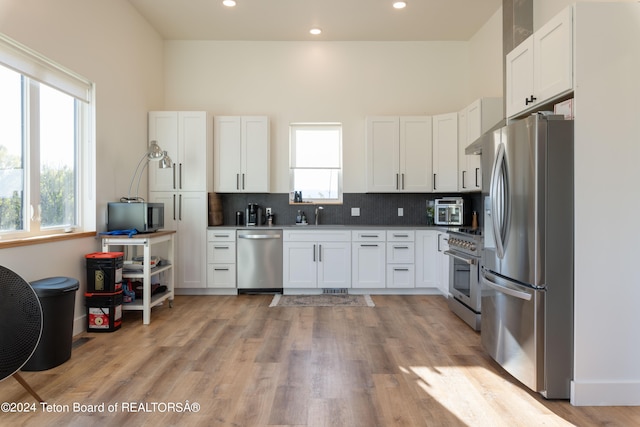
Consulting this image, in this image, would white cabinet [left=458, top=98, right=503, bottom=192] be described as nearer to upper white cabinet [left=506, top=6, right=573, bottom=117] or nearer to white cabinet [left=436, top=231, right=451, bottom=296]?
white cabinet [left=436, top=231, right=451, bottom=296]

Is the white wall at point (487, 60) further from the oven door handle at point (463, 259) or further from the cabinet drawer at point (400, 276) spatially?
the cabinet drawer at point (400, 276)

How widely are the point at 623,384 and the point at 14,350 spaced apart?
134 inches

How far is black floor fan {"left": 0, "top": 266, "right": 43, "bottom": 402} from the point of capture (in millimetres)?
2113

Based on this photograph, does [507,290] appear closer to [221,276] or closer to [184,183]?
[221,276]

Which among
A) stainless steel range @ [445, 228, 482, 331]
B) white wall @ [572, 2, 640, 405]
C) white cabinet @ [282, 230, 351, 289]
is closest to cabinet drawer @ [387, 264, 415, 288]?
white cabinet @ [282, 230, 351, 289]

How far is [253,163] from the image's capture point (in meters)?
5.11

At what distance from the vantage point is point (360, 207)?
5.47 m

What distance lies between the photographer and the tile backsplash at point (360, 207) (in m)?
5.45

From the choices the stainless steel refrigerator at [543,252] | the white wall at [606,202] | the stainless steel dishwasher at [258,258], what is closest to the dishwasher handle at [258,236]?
the stainless steel dishwasher at [258,258]

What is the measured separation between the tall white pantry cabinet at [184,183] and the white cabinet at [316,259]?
43.4 inches

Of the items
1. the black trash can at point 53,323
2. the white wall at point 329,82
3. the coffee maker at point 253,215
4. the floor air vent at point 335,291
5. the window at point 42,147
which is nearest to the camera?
the black trash can at point 53,323

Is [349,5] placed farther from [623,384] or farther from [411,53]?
[623,384]

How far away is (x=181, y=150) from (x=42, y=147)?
1.76 meters

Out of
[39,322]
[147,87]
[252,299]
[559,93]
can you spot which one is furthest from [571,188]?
[147,87]
